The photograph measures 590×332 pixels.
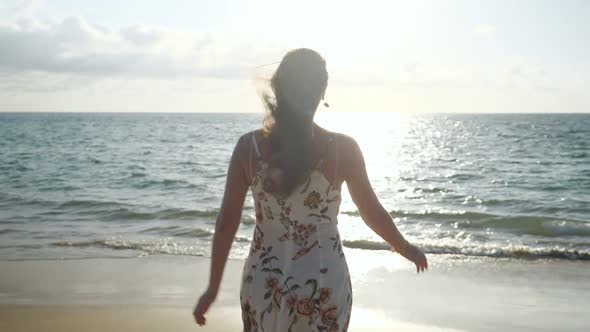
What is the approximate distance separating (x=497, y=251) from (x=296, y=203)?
741 centimetres

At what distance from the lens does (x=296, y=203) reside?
225cm

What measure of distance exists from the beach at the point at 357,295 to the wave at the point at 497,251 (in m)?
0.46

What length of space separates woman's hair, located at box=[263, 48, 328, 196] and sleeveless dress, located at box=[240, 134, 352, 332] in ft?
0.23

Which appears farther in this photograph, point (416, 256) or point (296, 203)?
point (416, 256)

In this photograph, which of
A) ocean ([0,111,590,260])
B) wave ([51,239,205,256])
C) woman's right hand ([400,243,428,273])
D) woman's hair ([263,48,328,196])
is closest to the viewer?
woman's hair ([263,48,328,196])

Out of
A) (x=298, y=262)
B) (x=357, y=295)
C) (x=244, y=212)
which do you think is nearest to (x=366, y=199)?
(x=298, y=262)

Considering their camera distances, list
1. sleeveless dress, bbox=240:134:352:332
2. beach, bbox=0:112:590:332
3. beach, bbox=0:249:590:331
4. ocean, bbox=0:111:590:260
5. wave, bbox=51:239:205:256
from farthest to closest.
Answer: ocean, bbox=0:111:590:260, wave, bbox=51:239:205:256, beach, bbox=0:112:590:332, beach, bbox=0:249:590:331, sleeveless dress, bbox=240:134:352:332

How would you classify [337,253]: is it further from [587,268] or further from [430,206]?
[430,206]

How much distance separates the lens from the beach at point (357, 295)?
5.49 meters

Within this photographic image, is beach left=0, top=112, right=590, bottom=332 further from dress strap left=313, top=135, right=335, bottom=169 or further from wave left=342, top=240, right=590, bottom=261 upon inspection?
dress strap left=313, top=135, right=335, bottom=169

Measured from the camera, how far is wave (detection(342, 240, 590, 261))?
28.9ft

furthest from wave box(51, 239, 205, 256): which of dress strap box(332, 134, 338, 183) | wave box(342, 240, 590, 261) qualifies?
dress strap box(332, 134, 338, 183)

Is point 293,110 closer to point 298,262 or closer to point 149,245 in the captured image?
point 298,262

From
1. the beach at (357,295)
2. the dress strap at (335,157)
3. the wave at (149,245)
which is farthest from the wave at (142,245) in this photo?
the dress strap at (335,157)
